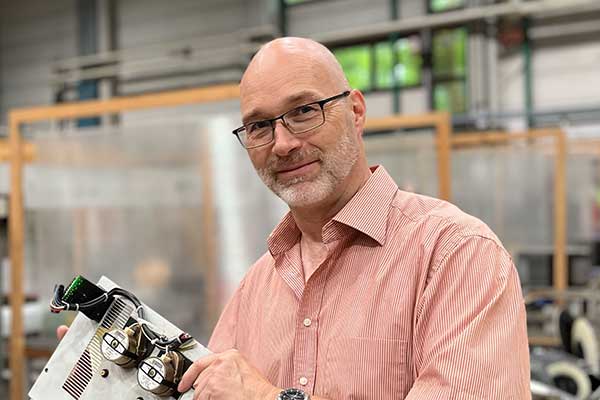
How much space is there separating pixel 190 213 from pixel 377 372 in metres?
1.74

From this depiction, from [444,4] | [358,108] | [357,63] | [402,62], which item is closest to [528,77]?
[444,4]

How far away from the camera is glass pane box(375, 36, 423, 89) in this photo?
648cm

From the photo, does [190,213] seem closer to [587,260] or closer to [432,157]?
[432,157]

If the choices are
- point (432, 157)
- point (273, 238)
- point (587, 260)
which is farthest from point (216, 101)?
point (587, 260)

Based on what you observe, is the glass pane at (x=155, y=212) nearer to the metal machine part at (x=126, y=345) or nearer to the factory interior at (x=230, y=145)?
the factory interior at (x=230, y=145)

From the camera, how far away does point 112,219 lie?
2725mm

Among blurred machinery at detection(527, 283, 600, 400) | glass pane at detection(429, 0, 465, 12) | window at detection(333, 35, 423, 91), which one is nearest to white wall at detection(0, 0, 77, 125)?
window at detection(333, 35, 423, 91)

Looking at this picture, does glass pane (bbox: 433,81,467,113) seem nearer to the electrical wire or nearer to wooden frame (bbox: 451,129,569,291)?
wooden frame (bbox: 451,129,569,291)

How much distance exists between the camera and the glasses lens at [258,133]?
1.01 m

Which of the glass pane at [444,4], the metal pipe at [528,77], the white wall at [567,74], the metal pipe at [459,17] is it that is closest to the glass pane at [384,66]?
the metal pipe at [459,17]

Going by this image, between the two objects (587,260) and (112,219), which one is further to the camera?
(587,260)

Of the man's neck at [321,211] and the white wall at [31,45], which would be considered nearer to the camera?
the man's neck at [321,211]

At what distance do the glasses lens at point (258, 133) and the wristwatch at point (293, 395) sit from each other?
1.29 feet

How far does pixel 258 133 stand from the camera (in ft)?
3.35
